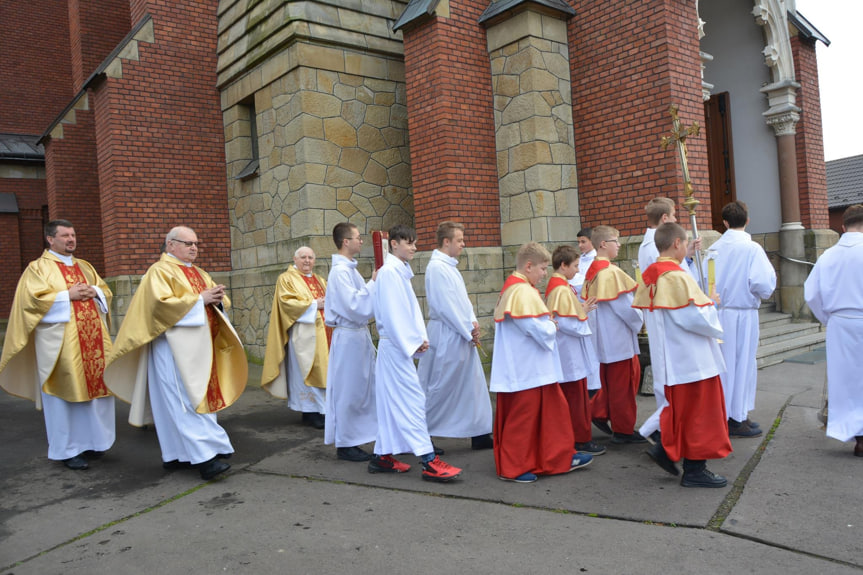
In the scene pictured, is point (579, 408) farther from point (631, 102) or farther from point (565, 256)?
point (631, 102)

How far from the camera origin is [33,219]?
53.1ft

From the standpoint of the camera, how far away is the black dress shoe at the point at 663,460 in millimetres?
4543

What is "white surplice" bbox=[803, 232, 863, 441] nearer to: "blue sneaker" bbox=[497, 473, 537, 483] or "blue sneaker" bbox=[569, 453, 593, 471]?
"blue sneaker" bbox=[569, 453, 593, 471]

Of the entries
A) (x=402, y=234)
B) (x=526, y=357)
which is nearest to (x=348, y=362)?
(x=402, y=234)

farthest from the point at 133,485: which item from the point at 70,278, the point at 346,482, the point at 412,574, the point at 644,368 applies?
the point at 644,368

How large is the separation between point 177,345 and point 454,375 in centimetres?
222

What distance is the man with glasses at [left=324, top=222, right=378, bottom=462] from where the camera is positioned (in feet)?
18.5

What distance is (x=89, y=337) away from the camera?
605 centimetres

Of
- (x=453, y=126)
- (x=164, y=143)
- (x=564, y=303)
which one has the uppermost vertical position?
(x=164, y=143)

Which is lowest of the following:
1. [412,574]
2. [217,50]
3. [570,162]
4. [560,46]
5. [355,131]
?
[412,574]

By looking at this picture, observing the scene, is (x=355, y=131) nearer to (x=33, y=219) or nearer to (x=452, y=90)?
(x=452, y=90)

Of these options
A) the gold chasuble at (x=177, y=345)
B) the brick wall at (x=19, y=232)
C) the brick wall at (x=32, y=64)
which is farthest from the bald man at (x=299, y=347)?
the brick wall at (x=32, y=64)

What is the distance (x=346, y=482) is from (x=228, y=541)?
1.19 meters

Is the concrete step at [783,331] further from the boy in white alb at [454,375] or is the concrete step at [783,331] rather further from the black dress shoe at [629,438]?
the boy in white alb at [454,375]
